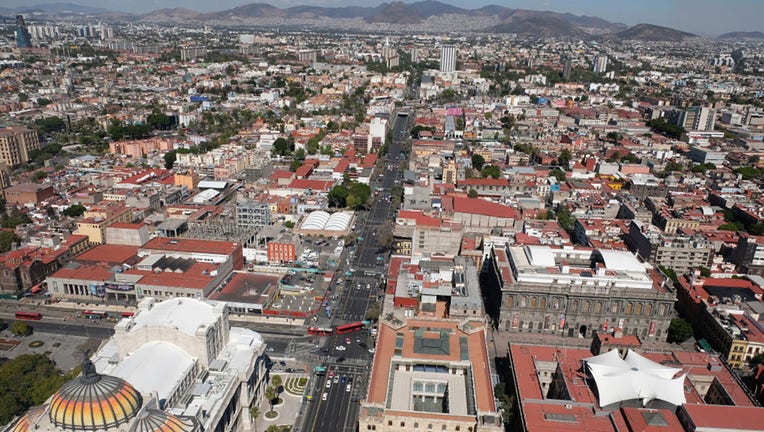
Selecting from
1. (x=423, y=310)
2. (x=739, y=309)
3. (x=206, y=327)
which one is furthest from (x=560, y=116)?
(x=206, y=327)

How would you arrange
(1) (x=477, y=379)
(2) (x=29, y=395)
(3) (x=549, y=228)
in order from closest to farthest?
1. (1) (x=477, y=379)
2. (2) (x=29, y=395)
3. (3) (x=549, y=228)

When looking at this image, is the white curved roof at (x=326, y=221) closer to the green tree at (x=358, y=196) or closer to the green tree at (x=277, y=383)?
the green tree at (x=358, y=196)

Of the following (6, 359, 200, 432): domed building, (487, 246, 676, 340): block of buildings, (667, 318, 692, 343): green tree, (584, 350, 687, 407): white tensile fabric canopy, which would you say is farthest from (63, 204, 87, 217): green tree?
(667, 318, 692, 343): green tree

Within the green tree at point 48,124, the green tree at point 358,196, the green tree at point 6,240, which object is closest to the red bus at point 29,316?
the green tree at point 6,240

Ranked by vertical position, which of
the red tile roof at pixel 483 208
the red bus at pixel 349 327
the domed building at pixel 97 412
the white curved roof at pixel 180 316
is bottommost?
the red bus at pixel 349 327

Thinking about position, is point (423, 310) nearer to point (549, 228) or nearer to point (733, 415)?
point (733, 415)

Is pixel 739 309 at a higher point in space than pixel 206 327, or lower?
lower

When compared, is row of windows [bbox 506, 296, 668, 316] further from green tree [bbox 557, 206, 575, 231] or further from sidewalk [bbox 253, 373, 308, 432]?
green tree [bbox 557, 206, 575, 231]

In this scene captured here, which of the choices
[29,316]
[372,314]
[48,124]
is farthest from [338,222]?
[48,124]
